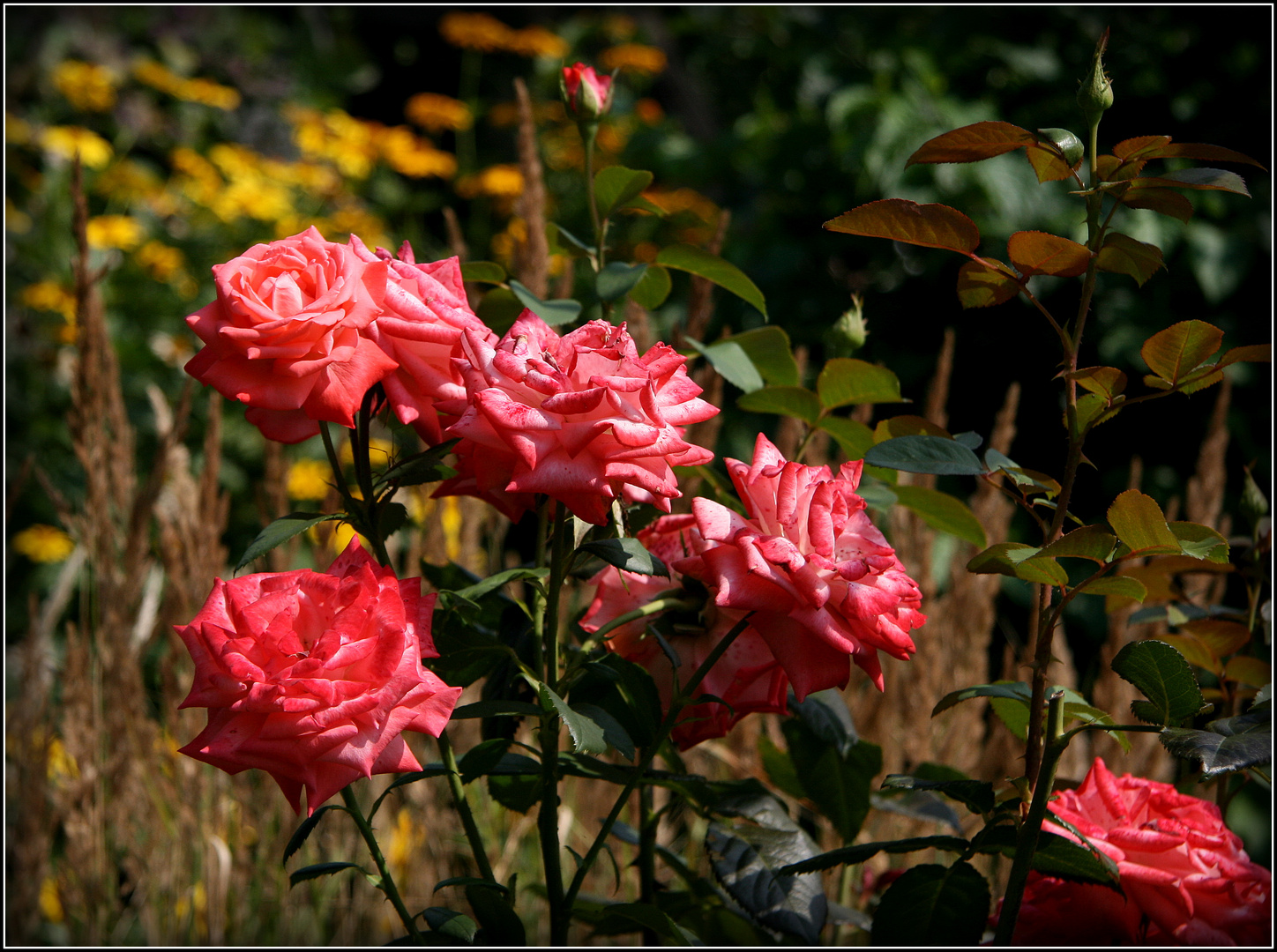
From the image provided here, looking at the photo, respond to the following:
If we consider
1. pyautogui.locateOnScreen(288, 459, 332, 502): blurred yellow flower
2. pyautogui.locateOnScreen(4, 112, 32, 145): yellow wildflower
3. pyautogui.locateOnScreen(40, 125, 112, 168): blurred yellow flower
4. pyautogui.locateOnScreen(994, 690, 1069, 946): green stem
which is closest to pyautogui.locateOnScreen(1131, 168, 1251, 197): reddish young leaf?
pyautogui.locateOnScreen(994, 690, 1069, 946): green stem

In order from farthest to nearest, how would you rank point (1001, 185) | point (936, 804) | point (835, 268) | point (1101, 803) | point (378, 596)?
point (835, 268), point (1001, 185), point (936, 804), point (1101, 803), point (378, 596)

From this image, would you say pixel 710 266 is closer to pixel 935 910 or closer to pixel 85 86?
pixel 935 910

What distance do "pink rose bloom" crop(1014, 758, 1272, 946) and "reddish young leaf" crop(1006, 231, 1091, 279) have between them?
0.95 feet

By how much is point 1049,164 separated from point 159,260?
230 centimetres

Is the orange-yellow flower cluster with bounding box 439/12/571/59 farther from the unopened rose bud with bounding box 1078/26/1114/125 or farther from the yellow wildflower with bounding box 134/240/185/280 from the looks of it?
the unopened rose bud with bounding box 1078/26/1114/125

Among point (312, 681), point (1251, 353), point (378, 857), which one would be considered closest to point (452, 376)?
point (312, 681)

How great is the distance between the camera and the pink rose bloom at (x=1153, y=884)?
52 centimetres

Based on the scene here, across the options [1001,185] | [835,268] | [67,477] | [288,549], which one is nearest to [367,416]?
[288,549]

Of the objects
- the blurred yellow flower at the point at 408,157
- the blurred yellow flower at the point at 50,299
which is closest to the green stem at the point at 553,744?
the blurred yellow flower at the point at 50,299

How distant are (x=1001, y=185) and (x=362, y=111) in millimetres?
Answer: 3060

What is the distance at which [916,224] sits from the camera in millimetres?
474

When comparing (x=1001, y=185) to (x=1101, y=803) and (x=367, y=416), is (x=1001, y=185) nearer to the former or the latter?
(x=1101, y=803)

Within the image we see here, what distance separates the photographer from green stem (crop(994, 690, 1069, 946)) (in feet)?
→ 1.54

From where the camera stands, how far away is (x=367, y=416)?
0.49 meters
